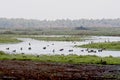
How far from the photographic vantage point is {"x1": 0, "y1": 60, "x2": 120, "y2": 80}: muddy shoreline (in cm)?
3014

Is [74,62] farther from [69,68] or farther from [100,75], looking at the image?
[100,75]

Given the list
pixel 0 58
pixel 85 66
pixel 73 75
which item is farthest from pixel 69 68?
pixel 0 58

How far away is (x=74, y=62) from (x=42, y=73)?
32.3 feet

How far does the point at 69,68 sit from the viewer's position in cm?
3650

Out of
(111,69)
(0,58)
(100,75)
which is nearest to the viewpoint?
(100,75)

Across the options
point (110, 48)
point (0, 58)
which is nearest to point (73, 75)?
point (0, 58)

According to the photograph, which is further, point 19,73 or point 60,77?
point 19,73

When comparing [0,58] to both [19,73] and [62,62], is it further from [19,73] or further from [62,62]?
[19,73]

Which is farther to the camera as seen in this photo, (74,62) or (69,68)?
(74,62)

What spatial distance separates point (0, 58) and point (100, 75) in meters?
17.3

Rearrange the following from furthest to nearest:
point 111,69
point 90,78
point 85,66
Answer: point 85,66 → point 111,69 → point 90,78

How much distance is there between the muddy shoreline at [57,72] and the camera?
1187 inches

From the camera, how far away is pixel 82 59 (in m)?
43.9

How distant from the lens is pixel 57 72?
3341 cm
